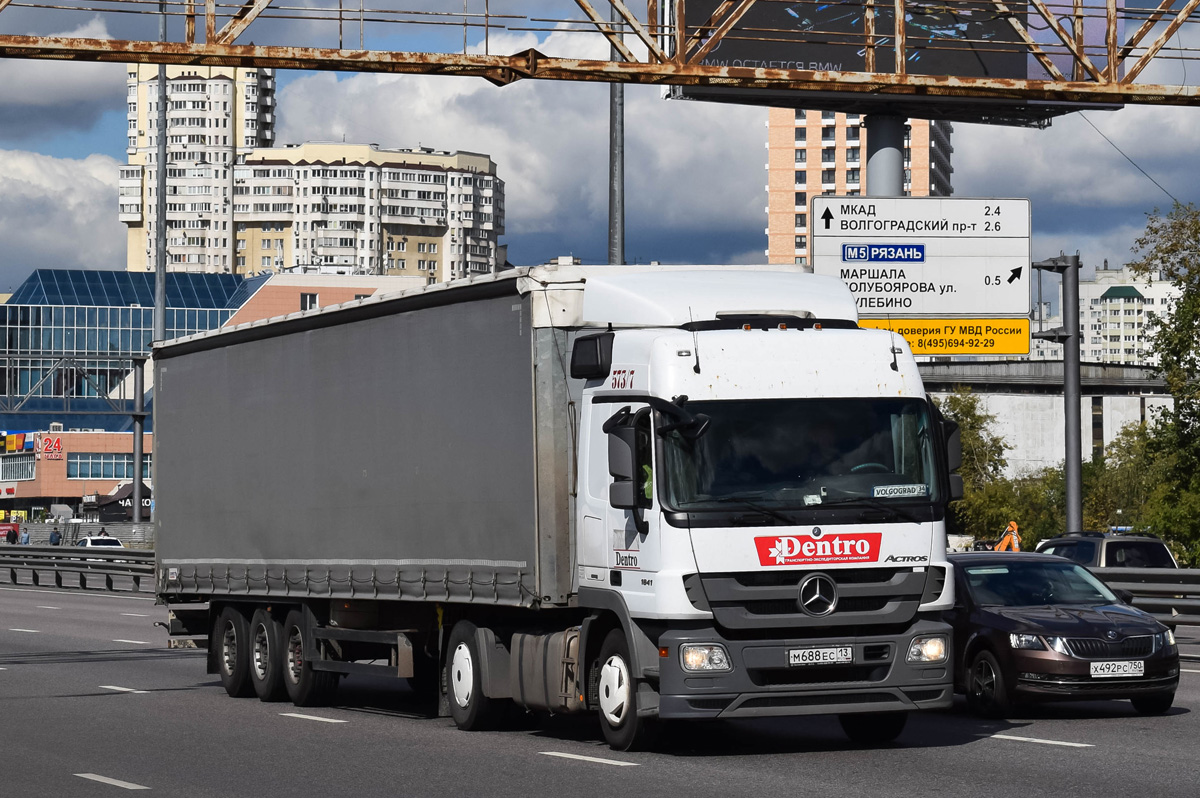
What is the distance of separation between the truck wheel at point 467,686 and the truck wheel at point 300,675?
7.64ft

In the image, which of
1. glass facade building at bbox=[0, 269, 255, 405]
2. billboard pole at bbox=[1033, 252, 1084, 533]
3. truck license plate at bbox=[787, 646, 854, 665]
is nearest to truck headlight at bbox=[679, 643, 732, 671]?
truck license plate at bbox=[787, 646, 854, 665]

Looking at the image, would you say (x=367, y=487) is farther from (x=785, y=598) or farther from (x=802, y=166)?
(x=802, y=166)

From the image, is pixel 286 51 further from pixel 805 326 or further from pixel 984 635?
pixel 984 635

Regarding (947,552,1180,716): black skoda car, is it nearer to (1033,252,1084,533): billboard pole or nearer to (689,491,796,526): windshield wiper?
(689,491,796,526): windshield wiper

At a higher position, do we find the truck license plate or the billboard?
the billboard

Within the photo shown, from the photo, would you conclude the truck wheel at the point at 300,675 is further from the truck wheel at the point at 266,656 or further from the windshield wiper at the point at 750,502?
the windshield wiper at the point at 750,502

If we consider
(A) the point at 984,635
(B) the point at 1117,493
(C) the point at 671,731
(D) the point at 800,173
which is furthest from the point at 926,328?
(D) the point at 800,173

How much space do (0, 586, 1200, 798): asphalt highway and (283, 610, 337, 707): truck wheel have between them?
0.21 meters

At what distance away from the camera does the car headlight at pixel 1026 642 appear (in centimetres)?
1402

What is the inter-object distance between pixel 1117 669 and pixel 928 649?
2.67 metres

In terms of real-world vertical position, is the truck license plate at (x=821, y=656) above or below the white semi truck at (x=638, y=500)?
below

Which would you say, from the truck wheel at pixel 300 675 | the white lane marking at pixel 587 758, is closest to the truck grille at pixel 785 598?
the white lane marking at pixel 587 758

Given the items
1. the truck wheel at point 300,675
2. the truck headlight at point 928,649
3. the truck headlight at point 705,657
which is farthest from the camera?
the truck wheel at point 300,675

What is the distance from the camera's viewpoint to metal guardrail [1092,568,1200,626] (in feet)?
70.2
